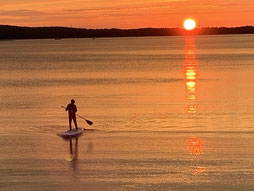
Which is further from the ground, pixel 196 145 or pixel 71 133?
pixel 71 133

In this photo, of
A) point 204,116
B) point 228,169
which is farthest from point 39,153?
point 204,116

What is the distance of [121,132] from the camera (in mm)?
28078

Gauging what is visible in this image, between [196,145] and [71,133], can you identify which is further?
[71,133]

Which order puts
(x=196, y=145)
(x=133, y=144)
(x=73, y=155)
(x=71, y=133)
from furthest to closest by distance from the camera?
1. (x=71, y=133)
2. (x=133, y=144)
3. (x=196, y=145)
4. (x=73, y=155)

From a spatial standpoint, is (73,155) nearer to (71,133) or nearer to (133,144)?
(133,144)

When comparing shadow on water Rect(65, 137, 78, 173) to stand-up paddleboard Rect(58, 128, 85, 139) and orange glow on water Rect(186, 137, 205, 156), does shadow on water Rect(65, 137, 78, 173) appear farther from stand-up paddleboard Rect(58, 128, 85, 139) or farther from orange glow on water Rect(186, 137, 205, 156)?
orange glow on water Rect(186, 137, 205, 156)

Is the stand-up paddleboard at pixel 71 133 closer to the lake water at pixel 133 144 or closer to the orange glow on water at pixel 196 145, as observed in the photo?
the lake water at pixel 133 144

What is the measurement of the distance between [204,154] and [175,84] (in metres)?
33.0

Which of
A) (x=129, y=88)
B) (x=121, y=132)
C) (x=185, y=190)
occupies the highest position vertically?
(x=129, y=88)

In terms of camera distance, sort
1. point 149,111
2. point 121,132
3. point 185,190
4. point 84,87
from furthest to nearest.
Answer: point 84,87 → point 149,111 → point 121,132 → point 185,190

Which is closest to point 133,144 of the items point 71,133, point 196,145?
point 196,145

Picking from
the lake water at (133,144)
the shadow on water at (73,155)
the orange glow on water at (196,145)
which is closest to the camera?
the lake water at (133,144)

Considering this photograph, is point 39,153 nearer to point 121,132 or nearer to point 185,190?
point 121,132

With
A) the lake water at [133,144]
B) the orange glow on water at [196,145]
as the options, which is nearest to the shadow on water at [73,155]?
the lake water at [133,144]
